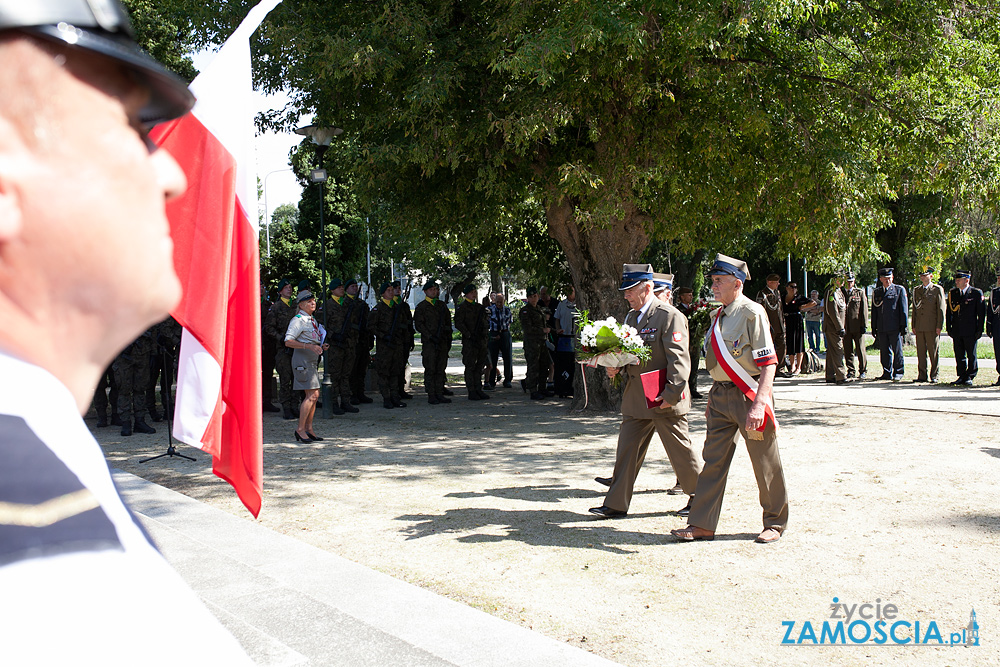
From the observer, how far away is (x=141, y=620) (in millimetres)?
695

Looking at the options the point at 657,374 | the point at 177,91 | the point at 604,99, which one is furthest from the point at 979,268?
the point at 177,91

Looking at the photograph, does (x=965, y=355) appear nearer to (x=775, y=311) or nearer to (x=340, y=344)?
(x=775, y=311)

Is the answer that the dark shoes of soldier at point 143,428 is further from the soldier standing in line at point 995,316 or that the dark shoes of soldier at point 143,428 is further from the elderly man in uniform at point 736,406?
the soldier standing in line at point 995,316

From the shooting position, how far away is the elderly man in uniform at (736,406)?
18.8ft

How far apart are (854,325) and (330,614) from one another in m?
14.9

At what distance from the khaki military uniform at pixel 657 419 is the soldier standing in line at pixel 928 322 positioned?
10823 mm

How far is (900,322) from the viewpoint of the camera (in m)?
16.1

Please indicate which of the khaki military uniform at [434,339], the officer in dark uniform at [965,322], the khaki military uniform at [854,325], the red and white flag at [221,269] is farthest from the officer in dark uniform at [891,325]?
the red and white flag at [221,269]

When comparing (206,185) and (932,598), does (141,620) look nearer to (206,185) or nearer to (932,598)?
(206,185)

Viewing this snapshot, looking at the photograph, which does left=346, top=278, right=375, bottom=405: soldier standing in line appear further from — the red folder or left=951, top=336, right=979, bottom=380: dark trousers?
left=951, top=336, right=979, bottom=380: dark trousers

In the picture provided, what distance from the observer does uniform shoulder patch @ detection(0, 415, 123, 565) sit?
24.8 inches

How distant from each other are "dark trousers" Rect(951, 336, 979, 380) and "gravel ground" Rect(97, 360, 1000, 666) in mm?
3603

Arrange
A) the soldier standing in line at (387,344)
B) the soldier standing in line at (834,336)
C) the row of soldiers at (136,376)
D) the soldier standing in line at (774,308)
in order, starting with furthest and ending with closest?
the soldier standing in line at (774,308), the soldier standing in line at (834,336), the soldier standing in line at (387,344), the row of soldiers at (136,376)

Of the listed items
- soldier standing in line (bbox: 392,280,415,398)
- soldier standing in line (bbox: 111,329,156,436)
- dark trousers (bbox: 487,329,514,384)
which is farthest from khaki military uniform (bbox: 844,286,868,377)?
soldier standing in line (bbox: 111,329,156,436)
